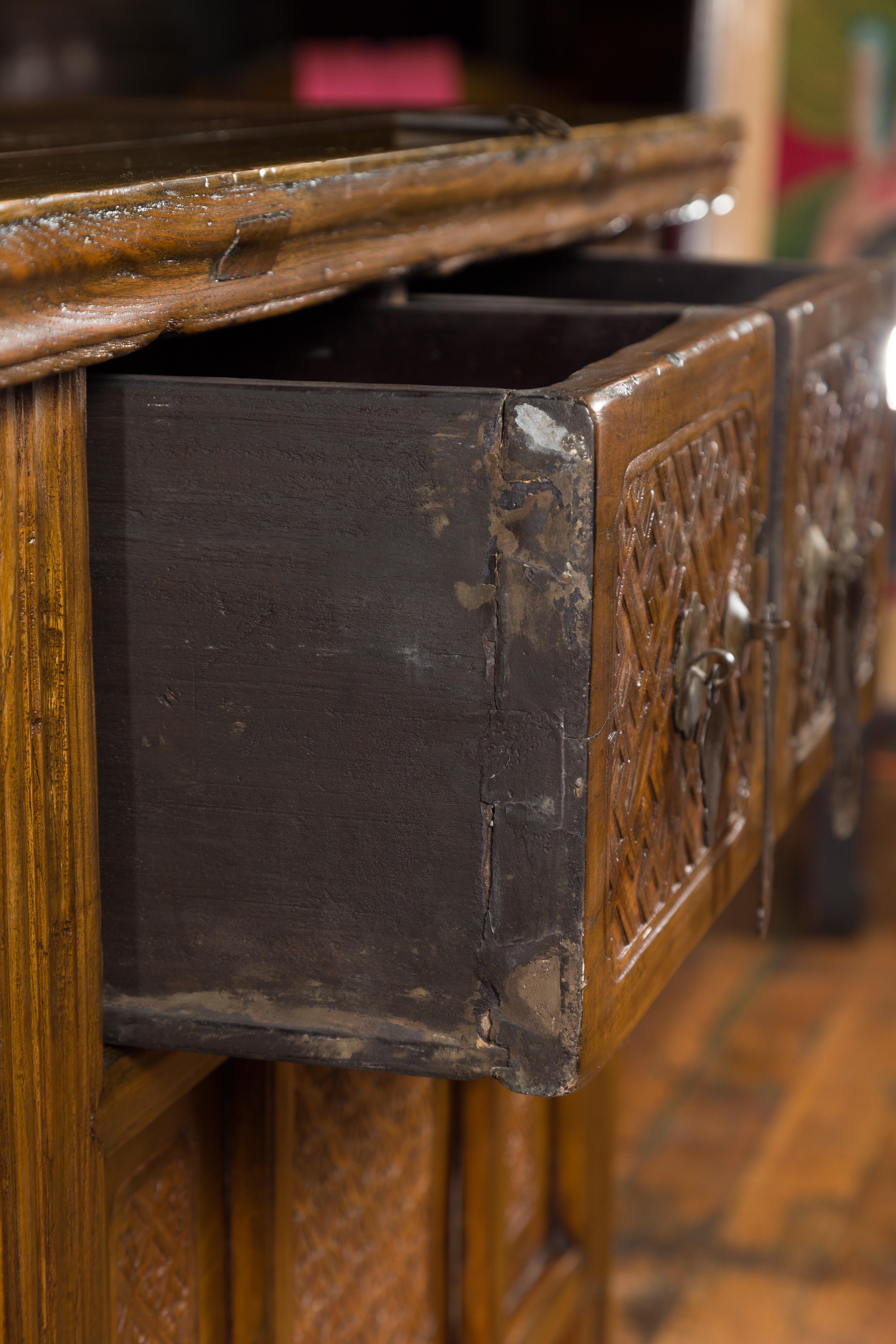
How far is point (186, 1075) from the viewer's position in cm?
91

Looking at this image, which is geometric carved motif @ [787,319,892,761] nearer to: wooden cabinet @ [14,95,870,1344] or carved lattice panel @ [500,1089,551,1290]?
wooden cabinet @ [14,95,870,1344]

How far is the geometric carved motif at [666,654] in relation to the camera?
0.76m

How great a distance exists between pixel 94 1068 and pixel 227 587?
25 cm

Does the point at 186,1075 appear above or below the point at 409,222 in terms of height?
below

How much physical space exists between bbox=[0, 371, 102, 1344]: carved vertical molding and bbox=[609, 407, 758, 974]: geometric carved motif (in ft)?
0.81

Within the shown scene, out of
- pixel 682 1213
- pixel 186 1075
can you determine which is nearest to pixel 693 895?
pixel 186 1075

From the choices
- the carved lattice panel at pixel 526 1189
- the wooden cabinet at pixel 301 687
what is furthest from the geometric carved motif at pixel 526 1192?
the wooden cabinet at pixel 301 687

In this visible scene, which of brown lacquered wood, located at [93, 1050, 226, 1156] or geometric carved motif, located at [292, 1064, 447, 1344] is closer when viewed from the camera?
brown lacquered wood, located at [93, 1050, 226, 1156]

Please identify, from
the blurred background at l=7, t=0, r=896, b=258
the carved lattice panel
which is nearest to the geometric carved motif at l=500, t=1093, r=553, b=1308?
the carved lattice panel

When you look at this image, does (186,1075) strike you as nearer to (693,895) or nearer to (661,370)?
(693,895)

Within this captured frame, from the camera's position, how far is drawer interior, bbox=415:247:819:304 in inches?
49.9

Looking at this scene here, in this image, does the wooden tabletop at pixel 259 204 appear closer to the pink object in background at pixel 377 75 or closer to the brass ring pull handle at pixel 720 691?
the brass ring pull handle at pixel 720 691

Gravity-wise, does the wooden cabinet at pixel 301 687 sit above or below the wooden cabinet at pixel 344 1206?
above

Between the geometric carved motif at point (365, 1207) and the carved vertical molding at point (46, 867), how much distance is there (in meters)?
0.29
